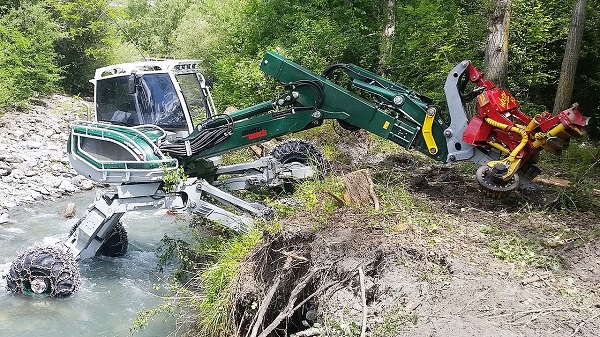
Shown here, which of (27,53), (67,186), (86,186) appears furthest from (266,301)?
(27,53)

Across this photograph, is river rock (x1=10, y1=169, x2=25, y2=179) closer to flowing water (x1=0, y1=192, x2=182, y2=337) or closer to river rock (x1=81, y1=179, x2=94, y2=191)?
river rock (x1=81, y1=179, x2=94, y2=191)

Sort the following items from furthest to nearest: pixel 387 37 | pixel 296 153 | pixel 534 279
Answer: pixel 387 37 < pixel 296 153 < pixel 534 279

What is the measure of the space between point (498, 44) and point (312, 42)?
6685mm

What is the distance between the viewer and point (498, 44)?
770 cm

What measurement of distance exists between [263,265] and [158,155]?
2.31 meters

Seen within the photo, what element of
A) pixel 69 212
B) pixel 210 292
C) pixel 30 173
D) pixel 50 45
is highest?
pixel 210 292

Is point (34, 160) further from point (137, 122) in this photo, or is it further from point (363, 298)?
point (363, 298)

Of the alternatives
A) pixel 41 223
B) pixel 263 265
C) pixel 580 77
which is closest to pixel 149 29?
pixel 41 223

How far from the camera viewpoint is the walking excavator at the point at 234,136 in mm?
5836

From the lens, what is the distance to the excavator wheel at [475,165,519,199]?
5.69 meters

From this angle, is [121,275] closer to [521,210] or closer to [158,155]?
[158,155]

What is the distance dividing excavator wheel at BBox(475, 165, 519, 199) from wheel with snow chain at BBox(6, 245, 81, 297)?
490cm

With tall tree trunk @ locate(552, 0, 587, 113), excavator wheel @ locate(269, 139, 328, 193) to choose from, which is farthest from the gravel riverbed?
tall tree trunk @ locate(552, 0, 587, 113)

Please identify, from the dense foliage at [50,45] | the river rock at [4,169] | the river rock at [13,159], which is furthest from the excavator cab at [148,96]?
the dense foliage at [50,45]
